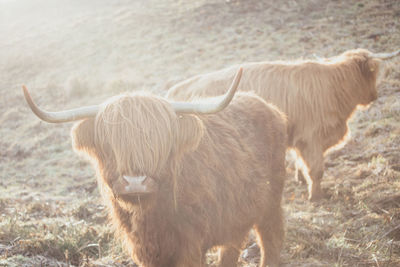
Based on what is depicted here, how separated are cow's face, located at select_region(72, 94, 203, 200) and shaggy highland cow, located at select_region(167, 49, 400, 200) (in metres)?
3.04

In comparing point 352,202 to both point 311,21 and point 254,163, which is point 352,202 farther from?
point 311,21

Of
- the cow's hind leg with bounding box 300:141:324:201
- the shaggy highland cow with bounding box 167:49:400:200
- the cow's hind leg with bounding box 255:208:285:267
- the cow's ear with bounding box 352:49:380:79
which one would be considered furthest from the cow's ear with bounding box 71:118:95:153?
the cow's ear with bounding box 352:49:380:79

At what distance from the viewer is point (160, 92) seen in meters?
9.39

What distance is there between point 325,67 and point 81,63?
39.1 feet

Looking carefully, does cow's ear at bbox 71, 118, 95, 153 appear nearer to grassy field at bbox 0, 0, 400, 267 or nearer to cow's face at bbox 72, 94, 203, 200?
cow's face at bbox 72, 94, 203, 200

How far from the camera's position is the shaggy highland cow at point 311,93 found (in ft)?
15.6

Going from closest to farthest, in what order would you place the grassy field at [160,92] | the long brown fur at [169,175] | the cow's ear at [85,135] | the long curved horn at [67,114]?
the long curved horn at [67,114], the long brown fur at [169,175], the cow's ear at [85,135], the grassy field at [160,92]

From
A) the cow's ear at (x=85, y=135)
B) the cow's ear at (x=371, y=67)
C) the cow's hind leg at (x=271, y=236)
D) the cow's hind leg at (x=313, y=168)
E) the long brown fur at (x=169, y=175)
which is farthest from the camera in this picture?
the cow's ear at (x=371, y=67)

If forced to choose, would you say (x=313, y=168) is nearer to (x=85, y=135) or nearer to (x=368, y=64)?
(x=368, y=64)

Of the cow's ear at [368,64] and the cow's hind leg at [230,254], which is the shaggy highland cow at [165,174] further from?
the cow's ear at [368,64]

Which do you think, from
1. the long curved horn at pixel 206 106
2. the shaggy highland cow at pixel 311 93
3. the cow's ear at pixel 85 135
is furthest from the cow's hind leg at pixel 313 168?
the cow's ear at pixel 85 135

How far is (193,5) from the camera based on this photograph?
1777cm

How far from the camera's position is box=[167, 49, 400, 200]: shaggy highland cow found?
476 cm

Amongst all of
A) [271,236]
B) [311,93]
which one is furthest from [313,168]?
[271,236]
